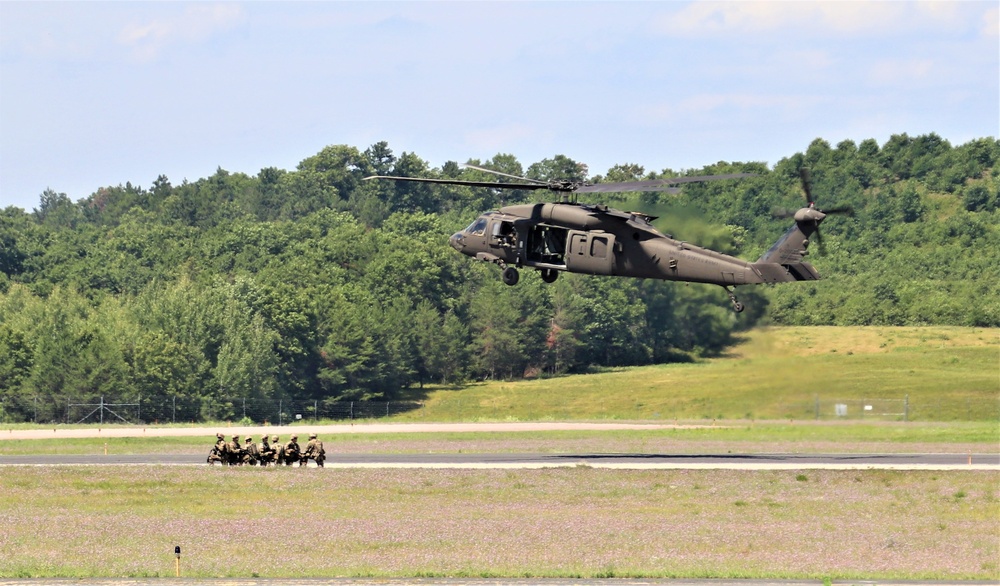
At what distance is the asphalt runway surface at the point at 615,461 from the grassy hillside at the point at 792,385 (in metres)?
2.52

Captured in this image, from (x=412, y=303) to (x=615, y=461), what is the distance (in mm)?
81054

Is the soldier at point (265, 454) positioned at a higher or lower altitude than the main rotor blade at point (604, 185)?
lower

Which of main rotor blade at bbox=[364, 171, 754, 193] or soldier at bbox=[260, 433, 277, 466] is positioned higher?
main rotor blade at bbox=[364, 171, 754, 193]

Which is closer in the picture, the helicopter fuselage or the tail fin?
the tail fin

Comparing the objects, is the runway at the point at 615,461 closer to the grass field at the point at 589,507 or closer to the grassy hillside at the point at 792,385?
the grass field at the point at 589,507

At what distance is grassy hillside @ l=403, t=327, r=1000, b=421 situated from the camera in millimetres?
54219

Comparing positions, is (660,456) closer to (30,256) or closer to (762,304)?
(762,304)

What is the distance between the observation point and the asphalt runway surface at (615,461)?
51.9m

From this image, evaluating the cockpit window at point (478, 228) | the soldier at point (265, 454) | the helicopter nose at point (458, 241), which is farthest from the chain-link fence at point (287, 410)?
the soldier at point (265, 454)

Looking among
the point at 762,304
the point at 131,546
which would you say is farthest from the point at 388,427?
the point at 131,546

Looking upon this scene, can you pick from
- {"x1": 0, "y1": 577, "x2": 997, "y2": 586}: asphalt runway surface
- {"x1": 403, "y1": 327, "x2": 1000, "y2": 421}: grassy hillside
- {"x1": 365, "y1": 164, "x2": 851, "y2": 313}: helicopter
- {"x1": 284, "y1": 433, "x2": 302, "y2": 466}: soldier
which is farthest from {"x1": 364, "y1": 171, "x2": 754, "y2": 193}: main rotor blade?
{"x1": 0, "y1": 577, "x2": 997, "y2": 586}: asphalt runway surface

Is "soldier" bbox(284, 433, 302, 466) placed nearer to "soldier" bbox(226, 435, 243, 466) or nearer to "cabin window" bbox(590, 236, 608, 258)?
"soldier" bbox(226, 435, 243, 466)

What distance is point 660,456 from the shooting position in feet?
188

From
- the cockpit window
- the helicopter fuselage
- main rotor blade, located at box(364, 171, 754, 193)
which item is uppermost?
main rotor blade, located at box(364, 171, 754, 193)
